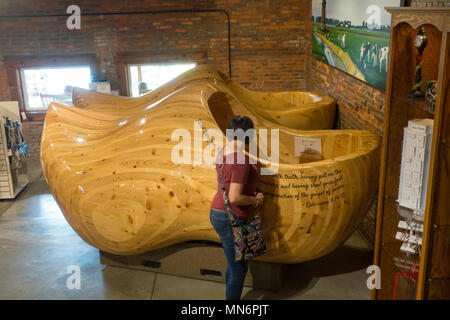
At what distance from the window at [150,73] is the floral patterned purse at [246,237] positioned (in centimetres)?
511

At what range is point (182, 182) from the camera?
3713mm

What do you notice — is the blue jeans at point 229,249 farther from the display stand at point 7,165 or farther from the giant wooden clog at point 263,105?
the display stand at point 7,165

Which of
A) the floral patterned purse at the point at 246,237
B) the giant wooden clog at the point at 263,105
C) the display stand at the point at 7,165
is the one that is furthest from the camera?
the display stand at the point at 7,165

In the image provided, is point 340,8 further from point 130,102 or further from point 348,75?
point 130,102

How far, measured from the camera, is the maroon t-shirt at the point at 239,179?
310 cm

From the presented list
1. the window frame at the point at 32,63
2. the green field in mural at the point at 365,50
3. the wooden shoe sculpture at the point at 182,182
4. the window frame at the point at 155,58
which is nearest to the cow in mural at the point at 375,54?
the green field in mural at the point at 365,50

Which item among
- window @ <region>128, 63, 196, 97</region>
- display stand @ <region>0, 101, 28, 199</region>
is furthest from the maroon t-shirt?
window @ <region>128, 63, 196, 97</region>

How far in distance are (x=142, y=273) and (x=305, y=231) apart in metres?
1.47

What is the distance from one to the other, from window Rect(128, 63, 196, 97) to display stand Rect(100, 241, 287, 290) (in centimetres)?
433

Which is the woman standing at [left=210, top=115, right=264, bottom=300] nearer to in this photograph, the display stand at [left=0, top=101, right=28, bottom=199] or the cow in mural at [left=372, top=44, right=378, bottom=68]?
the cow in mural at [left=372, top=44, right=378, bottom=68]

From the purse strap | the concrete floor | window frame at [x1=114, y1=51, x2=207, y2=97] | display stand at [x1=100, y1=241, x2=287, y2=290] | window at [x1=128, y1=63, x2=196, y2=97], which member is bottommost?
the concrete floor

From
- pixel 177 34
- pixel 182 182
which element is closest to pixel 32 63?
pixel 177 34

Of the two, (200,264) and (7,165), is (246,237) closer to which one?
(200,264)

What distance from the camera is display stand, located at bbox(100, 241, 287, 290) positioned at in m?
3.87
